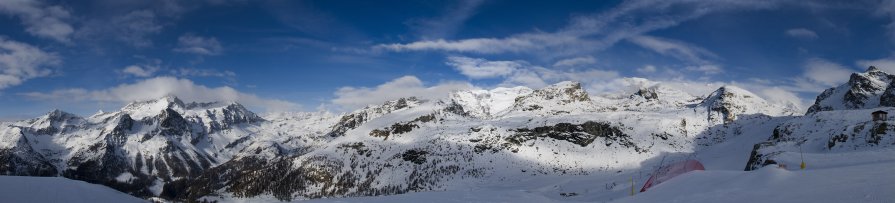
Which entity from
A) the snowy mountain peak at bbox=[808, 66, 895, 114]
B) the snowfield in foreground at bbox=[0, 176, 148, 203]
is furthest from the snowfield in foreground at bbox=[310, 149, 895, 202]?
the snowy mountain peak at bbox=[808, 66, 895, 114]

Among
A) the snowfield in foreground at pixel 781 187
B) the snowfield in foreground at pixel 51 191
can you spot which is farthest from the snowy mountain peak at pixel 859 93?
the snowfield in foreground at pixel 51 191

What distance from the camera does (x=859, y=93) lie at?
164250 mm

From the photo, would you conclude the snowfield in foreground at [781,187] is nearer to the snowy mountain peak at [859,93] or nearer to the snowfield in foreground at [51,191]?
the snowfield in foreground at [51,191]

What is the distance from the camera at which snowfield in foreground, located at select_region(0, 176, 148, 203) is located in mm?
15367

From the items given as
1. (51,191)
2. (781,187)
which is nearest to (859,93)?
(781,187)

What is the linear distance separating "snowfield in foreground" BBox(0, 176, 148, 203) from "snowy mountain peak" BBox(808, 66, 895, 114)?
616 feet

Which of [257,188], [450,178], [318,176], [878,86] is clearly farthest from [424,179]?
[878,86]

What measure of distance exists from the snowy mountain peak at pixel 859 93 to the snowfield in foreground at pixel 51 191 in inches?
A: 7389

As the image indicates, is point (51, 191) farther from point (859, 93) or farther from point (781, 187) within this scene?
point (859, 93)

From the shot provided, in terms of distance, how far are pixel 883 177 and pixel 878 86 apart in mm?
188812

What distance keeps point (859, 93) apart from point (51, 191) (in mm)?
207571

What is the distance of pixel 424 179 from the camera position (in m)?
156

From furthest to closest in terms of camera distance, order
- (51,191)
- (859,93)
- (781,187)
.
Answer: (859,93) → (781,187) → (51,191)

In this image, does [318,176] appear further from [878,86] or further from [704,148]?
[878,86]
